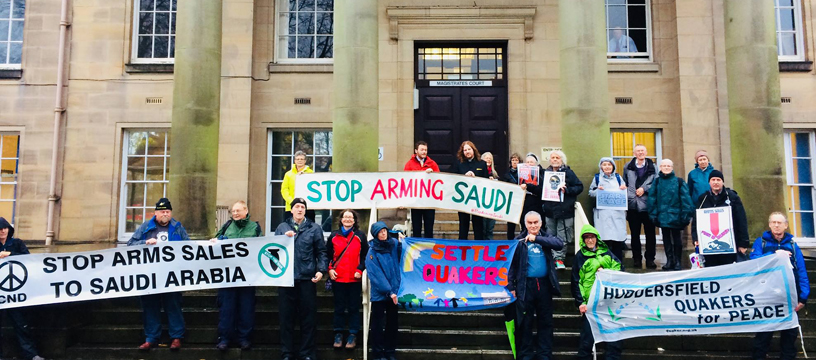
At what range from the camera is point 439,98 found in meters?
14.6

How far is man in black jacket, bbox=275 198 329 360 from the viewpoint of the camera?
770 centimetres

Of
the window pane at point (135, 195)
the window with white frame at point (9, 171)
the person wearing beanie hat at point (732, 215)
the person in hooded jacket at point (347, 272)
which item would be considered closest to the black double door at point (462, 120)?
the person wearing beanie hat at point (732, 215)

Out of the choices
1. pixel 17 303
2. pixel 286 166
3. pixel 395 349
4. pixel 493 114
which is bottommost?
pixel 395 349

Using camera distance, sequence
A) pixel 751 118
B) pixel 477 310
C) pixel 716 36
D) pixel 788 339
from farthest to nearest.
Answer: pixel 716 36 → pixel 751 118 → pixel 477 310 → pixel 788 339

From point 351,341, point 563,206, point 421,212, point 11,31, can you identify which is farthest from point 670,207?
point 11,31

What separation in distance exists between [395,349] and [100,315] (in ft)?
14.3

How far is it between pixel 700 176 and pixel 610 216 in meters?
1.55

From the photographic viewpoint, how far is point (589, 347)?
7566 mm

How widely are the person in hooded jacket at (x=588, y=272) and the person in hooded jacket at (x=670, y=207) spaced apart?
2.36 metres

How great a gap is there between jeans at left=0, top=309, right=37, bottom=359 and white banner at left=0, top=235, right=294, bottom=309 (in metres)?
0.25

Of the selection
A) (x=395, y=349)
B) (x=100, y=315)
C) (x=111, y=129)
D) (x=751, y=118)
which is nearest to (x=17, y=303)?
(x=100, y=315)

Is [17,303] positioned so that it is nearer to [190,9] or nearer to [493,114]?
[190,9]

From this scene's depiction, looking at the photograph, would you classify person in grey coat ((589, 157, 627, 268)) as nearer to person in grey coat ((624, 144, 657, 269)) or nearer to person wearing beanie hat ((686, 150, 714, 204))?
person in grey coat ((624, 144, 657, 269))

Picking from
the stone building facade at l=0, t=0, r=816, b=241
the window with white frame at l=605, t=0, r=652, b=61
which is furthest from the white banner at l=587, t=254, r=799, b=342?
the window with white frame at l=605, t=0, r=652, b=61
